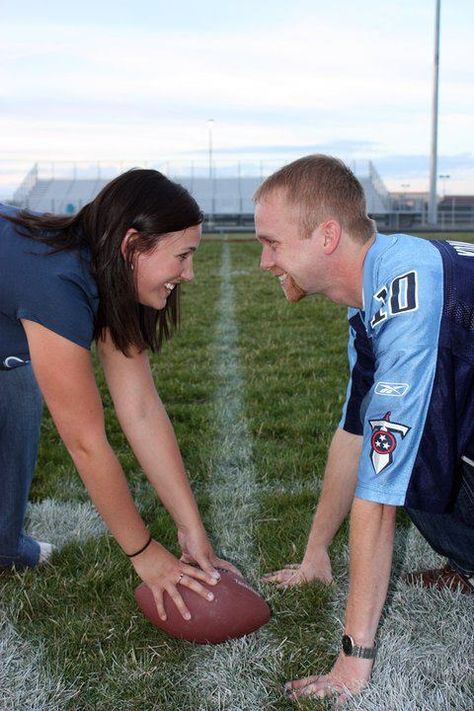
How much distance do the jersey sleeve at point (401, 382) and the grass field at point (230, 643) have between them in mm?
639

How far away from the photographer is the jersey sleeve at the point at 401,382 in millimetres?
2230

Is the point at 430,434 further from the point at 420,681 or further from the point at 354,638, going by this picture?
the point at 420,681

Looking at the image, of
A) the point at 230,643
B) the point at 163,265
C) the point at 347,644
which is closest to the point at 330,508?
the point at 230,643

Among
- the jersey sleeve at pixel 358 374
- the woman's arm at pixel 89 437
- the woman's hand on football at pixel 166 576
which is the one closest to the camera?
the woman's arm at pixel 89 437

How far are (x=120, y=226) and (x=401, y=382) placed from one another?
0.88m

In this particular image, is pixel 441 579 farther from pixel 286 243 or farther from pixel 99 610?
pixel 286 243

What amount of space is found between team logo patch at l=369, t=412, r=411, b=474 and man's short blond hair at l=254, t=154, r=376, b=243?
0.57 meters

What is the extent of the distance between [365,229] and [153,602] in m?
1.33

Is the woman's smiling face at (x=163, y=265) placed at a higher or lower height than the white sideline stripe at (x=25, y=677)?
higher

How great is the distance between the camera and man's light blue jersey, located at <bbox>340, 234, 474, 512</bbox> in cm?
224

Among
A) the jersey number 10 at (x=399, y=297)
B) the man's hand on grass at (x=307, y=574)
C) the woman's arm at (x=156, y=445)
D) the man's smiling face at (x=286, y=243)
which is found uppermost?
the man's smiling face at (x=286, y=243)

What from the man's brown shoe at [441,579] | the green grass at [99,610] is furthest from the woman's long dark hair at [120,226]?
the man's brown shoe at [441,579]

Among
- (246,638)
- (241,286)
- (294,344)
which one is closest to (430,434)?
(246,638)

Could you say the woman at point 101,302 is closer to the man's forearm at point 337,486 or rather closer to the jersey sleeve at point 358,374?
the man's forearm at point 337,486
